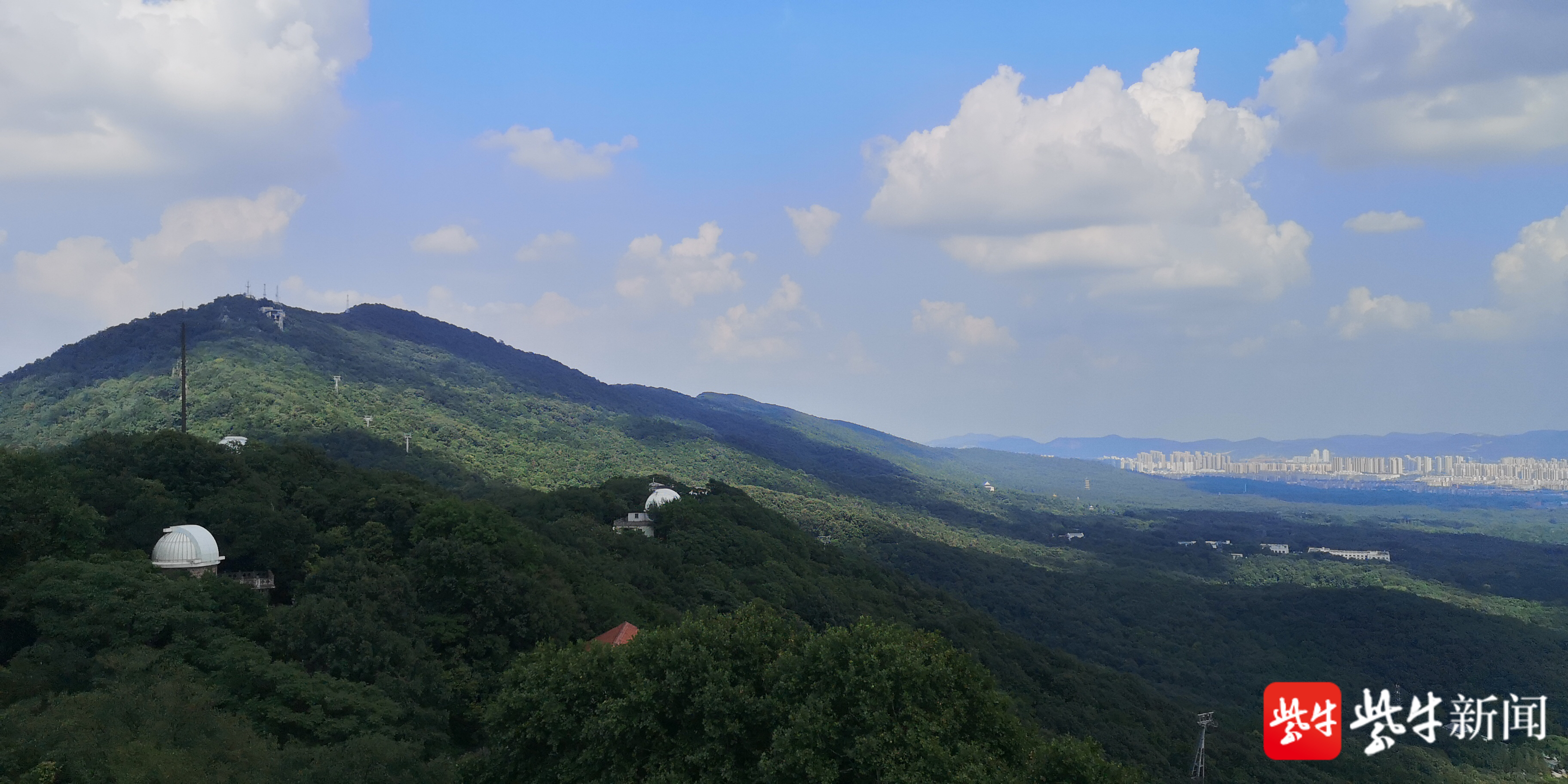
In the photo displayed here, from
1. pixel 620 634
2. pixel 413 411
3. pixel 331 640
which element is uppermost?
pixel 413 411

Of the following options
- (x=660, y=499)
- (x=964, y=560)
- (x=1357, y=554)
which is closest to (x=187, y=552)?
(x=660, y=499)

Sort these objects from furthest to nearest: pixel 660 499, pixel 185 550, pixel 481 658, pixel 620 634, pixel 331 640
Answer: pixel 660 499 → pixel 620 634 → pixel 481 658 → pixel 185 550 → pixel 331 640

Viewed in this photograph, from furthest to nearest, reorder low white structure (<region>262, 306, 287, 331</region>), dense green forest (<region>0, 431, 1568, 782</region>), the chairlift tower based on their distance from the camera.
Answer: low white structure (<region>262, 306, 287, 331</region>)
the chairlift tower
dense green forest (<region>0, 431, 1568, 782</region>)

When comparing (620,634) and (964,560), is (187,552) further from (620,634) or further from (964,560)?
(964,560)

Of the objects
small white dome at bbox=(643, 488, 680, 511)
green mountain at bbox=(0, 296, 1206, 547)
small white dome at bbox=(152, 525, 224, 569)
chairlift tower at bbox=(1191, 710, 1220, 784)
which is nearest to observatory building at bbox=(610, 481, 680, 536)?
small white dome at bbox=(643, 488, 680, 511)

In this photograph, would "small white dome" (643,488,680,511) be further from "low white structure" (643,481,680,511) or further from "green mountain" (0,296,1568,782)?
"green mountain" (0,296,1568,782)

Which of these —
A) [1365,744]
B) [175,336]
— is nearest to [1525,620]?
[1365,744]
